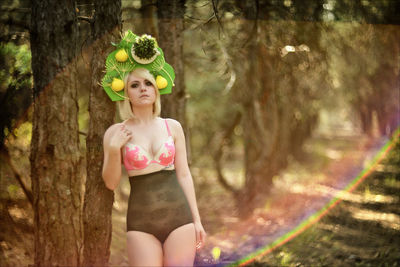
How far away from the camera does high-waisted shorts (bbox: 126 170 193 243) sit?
3490 mm

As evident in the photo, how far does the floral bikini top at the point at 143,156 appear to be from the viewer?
11.5 ft

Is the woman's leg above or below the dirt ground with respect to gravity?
above

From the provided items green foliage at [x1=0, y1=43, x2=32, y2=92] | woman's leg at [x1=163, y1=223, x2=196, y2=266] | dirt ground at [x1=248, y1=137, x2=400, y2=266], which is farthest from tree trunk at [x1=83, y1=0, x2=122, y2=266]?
dirt ground at [x1=248, y1=137, x2=400, y2=266]

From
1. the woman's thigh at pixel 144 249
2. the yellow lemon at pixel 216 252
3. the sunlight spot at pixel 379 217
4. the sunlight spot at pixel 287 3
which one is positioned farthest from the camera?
the sunlight spot at pixel 379 217

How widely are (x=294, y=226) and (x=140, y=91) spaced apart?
7.10 metres

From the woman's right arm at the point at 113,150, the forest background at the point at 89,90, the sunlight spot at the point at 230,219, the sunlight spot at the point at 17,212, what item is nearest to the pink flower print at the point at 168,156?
the woman's right arm at the point at 113,150

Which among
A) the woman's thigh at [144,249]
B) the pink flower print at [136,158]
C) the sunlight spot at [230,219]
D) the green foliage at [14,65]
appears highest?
the green foliage at [14,65]

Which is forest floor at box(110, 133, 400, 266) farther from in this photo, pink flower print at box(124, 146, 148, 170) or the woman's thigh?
pink flower print at box(124, 146, 148, 170)

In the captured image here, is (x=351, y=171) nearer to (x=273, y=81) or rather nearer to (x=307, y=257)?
(x=273, y=81)

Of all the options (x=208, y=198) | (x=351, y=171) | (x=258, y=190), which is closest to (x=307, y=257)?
(x=258, y=190)

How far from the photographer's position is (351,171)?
18.2m

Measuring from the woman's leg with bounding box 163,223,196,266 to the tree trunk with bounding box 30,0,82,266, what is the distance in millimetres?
1092

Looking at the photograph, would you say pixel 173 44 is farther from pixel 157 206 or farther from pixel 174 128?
pixel 157 206

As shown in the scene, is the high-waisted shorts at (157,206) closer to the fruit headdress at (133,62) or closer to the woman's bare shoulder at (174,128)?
the woman's bare shoulder at (174,128)
